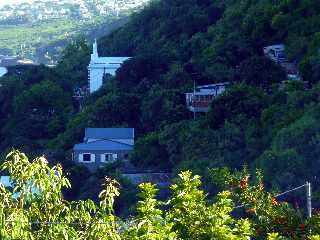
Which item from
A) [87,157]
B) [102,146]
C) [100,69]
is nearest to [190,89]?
[102,146]

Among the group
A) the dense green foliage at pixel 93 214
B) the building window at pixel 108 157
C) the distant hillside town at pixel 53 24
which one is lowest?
the distant hillside town at pixel 53 24

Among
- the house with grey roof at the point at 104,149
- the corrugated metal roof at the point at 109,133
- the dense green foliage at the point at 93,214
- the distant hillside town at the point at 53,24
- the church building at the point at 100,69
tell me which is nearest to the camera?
the dense green foliage at the point at 93,214

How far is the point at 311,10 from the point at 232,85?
12.7 feet

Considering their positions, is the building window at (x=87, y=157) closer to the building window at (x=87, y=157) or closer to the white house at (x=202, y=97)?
the building window at (x=87, y=157)

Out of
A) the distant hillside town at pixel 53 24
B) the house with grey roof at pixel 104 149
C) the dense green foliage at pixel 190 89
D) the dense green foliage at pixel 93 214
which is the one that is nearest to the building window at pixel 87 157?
the house with grey roof at pixel 104 149

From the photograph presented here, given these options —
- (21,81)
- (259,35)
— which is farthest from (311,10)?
(21,81)

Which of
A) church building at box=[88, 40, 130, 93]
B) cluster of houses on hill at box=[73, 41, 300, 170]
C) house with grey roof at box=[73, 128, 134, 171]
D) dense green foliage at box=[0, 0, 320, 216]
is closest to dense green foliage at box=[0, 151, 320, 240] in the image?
dense green foliage at box=[0, 0, 320, 216]

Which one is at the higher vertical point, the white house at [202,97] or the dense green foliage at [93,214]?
the dense green foliage at [93,214]

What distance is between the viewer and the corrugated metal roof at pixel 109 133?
90.8ft

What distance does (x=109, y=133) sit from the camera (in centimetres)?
2811

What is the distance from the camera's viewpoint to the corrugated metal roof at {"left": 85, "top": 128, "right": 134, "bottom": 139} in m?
27.7

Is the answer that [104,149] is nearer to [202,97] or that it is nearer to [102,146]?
[102,146]

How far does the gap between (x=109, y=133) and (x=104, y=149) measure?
117cm

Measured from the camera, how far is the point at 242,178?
8.87 meters
